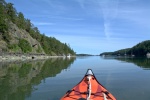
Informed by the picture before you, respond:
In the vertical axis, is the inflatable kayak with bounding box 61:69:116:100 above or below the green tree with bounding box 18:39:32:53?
below

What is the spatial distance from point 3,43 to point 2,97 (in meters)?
60.6

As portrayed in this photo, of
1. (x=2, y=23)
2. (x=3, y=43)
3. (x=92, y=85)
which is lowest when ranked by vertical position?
(x=92, y=85)

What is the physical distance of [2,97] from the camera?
14.1 metres

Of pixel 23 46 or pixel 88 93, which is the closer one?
pixel 88 93

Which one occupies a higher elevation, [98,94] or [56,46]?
[56,46]

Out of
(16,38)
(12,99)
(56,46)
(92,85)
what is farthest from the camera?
(56,46)

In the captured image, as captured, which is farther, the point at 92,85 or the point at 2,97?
the point at 2,97

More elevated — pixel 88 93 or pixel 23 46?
pixel 23 46

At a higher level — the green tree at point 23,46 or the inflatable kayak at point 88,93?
the green tree at point 23,46

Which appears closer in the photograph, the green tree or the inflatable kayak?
the inflatable kayak

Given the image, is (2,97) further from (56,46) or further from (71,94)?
(56,46)

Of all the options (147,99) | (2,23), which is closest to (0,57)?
(2,23)

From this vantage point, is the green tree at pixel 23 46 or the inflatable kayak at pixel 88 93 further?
the green tree at pixel 23 46

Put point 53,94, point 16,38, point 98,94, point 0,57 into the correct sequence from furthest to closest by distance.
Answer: point 16,38
point 0,57
point 53,94
point 98,94
